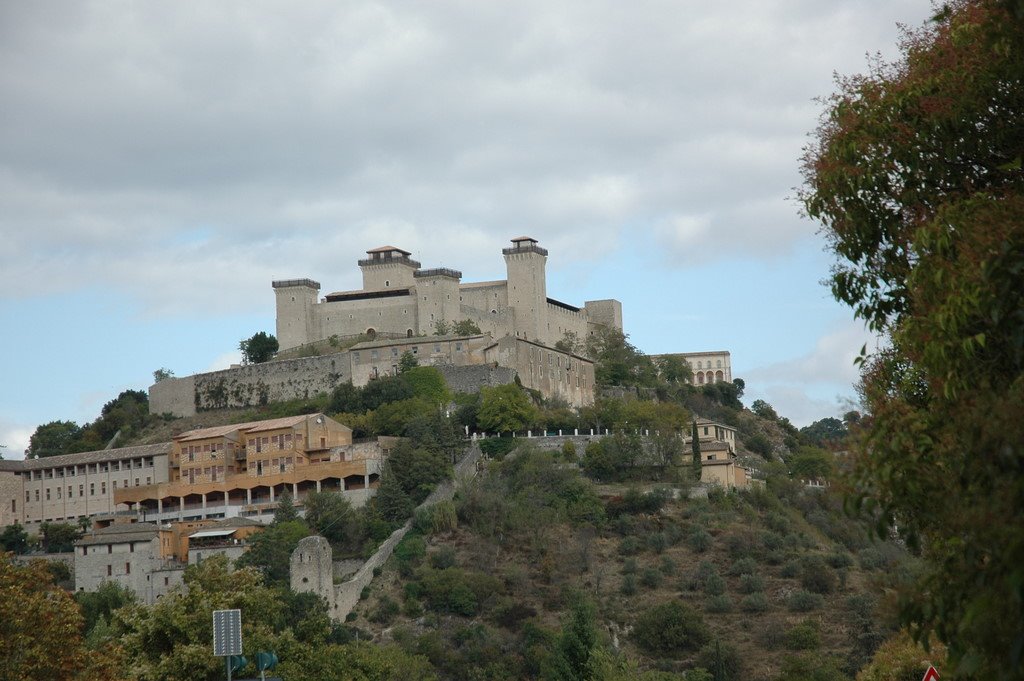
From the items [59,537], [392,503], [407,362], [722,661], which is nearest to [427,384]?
[407,362]

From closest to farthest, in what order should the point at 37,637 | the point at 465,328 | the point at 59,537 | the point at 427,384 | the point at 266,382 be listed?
the point at 37,637, the point at 59,537, the point at 427,384, the point at 266,382, the point at 465,328

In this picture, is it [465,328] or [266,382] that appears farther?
[465,328]

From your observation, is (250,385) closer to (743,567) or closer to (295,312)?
(295,312)

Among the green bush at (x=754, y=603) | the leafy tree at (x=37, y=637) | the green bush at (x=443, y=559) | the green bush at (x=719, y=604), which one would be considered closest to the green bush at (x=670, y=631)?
the green bush at (x=719, y=604)

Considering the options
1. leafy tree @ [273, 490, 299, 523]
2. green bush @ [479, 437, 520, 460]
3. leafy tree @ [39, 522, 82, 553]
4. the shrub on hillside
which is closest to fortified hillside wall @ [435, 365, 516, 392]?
green bush @ [479, 437, 520, 460]

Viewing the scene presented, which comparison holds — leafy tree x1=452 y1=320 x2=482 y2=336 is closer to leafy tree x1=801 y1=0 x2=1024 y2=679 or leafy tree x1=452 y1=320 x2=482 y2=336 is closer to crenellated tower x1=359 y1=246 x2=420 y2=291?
crenellated tower x1=359 y1=246 x2=420 y2=291

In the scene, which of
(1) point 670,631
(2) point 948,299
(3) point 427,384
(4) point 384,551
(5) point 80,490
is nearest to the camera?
(2) point 948,299

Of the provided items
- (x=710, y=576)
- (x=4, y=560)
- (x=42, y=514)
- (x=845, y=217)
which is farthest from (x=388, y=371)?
(x=845, y=217)

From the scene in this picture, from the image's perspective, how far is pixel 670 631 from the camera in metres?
54.5

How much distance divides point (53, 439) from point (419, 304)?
2439 centimetres

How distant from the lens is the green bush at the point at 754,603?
5831 cm

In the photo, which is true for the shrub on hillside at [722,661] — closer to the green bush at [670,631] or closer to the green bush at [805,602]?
the green bush at [670,631]

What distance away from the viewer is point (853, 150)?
481 inches

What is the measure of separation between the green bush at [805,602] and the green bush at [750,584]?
1.99 metres
